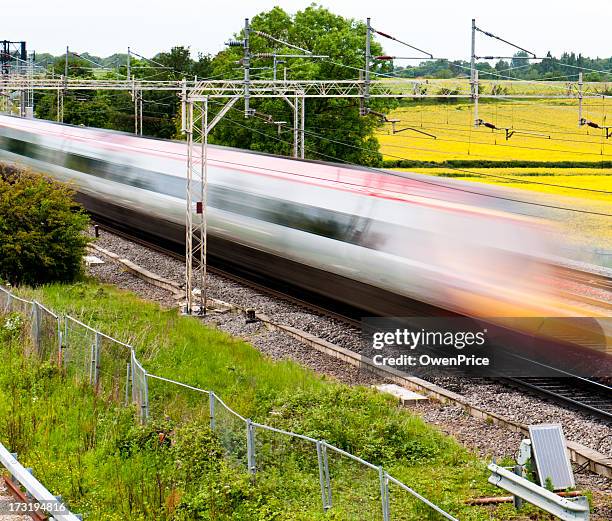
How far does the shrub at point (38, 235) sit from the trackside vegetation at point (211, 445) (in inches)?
283

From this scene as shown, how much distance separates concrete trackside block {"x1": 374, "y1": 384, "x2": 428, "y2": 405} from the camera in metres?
14.9

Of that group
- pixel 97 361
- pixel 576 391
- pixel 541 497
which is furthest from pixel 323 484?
pixel 576 391

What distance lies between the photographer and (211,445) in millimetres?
10977

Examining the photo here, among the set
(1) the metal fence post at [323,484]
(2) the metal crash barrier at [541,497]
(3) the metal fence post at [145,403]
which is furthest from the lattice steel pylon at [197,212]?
(1) the metal fence post at [323,484]

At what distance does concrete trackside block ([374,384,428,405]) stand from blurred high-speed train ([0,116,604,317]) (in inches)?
56.6

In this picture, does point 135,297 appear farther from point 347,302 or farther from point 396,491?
point 396,491

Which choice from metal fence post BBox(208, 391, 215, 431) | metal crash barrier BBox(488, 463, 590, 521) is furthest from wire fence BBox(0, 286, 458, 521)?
metal crash barrier BBox(488, 463, 590, 521)

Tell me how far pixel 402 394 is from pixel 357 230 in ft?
12.3

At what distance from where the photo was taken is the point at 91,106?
7538cm

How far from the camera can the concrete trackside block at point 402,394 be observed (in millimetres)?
14867

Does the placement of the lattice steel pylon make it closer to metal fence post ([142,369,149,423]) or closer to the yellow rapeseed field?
metal fence post ([142,369,149,423])

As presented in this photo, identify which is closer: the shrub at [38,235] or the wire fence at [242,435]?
the wire fence at [242,435]

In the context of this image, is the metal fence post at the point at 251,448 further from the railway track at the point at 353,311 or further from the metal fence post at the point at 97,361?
the railway track at the point at 353,311

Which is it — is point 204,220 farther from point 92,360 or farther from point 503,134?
point 503,134
